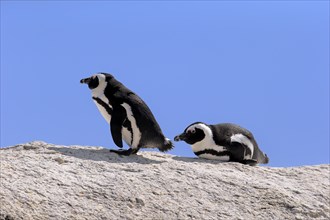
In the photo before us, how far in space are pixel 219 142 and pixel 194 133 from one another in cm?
36

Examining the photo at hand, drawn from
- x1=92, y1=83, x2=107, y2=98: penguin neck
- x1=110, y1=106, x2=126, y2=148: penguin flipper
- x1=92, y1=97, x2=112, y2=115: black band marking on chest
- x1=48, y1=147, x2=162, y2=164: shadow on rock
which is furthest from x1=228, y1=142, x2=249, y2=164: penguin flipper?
x1=92, y1=83, x2=107, y2=98: penguin neck

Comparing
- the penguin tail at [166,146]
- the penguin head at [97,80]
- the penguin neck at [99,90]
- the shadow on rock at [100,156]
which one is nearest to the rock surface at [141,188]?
the shadow on rock at [100,156]

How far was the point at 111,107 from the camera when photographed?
8523 millimetres

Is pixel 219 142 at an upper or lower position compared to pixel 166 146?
upper

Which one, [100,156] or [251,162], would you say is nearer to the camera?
[100,156]

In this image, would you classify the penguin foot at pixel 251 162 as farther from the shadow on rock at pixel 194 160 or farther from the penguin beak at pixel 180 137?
the penguin beak at pixel 180 137

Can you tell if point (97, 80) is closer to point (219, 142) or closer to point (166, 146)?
point (166, 146)

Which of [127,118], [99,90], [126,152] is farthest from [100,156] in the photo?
[99,90]

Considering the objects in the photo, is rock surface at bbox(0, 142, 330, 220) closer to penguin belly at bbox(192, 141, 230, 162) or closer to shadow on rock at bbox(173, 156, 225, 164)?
shadow on rock at bbox(173, 156, 225, 164)

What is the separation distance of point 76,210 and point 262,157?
3.84 meters

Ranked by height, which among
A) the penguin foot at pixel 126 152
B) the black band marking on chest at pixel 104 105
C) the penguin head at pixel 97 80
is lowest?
the penguin foot at pixel 126 152

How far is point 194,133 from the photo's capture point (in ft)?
29.3

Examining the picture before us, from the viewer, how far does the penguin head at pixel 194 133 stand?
8898 mm

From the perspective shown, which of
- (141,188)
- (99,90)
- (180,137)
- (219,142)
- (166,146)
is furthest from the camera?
(180,137)
